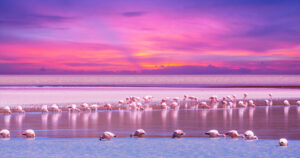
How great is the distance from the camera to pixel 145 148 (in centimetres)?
1435

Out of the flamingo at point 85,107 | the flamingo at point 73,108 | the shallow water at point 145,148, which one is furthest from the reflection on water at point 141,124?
the flamingo at point 85,107

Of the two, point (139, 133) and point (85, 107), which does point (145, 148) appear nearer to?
point (139, 133)

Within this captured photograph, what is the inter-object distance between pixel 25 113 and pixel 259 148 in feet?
51.7

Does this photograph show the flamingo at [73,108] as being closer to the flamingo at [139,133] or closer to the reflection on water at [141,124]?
the reflection on water at [141,124]

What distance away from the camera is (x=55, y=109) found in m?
27.8

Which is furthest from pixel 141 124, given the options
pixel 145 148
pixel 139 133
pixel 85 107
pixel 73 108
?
pixel 85 107

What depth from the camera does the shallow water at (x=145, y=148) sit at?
13328 millimetres

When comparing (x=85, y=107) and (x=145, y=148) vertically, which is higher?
(x=85, y=107)

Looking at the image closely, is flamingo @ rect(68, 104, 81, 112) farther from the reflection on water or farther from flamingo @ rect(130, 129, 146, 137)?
flamingo @ rect(130, 129, 146, 137)

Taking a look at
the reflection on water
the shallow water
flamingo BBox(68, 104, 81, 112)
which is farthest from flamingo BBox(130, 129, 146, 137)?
flamingo BBox(68, 104, 81, 112)

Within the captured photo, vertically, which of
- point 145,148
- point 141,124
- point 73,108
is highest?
point 73,108

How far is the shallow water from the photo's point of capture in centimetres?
1333

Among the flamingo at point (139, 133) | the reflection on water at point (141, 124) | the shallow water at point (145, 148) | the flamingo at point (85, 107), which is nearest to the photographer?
the shallow water at point (145, 148)

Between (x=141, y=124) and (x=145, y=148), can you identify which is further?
(x=141, y=124)
